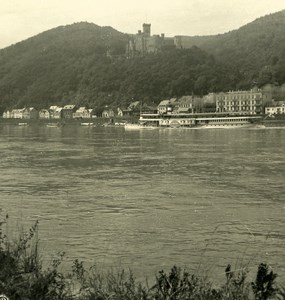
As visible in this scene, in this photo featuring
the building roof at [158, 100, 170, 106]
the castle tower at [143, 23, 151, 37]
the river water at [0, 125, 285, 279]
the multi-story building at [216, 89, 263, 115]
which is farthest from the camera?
the castle tower at [143, 23, 151, 37]

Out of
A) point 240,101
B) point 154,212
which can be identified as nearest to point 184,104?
point 240,101

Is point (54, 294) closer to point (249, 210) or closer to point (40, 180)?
point (249, 210)

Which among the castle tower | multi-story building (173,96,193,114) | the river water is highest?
the castle tower

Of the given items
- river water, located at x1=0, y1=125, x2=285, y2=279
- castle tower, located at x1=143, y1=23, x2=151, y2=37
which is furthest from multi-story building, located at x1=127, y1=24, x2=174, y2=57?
river water, located at x1=0, y1=125, x2=285, y2=279

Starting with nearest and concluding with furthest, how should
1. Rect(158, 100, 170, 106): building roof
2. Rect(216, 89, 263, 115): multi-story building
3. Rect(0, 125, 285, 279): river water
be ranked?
Rect(0, 125, 285, 279): river water, Rect(216, 89, 263, 115): multi-story building, Rect(158, 100, 170, 106): building roof

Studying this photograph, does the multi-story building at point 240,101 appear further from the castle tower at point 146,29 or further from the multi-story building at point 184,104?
the castle tower at point 146,29

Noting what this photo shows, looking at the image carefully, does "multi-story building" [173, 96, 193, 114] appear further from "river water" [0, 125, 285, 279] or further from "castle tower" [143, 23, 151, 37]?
"river water" [0, 125, 285, 279]

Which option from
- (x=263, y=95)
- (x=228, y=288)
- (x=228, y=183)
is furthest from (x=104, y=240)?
(x=263, y=95)

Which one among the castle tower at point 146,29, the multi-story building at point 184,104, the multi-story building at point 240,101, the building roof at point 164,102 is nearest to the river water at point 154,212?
the multi-story building at point 184,104
